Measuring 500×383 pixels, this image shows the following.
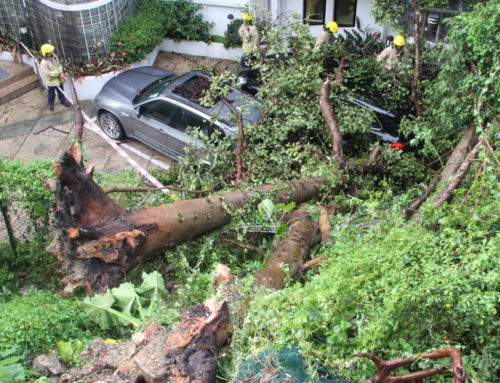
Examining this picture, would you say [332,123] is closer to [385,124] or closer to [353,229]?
[385,124]

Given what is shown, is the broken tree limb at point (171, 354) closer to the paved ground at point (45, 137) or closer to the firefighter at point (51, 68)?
the paved ground at point (45, 137)

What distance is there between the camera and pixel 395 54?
10.7m

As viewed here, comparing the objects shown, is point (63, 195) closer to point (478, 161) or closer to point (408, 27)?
point (478, 161)

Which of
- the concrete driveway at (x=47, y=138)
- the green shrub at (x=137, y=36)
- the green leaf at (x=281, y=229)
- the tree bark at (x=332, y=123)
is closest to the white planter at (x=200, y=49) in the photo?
the green shrub at (x=137, y=36)

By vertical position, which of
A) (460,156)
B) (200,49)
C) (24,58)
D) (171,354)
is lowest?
(171,354)

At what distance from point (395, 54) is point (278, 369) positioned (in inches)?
347

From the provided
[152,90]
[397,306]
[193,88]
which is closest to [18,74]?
[152,90]

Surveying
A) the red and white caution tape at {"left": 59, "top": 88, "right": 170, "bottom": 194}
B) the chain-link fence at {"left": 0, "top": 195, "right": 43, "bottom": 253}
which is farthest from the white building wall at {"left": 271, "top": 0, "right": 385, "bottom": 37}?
the chain-link fence at {"left": 0, "top": 195, "right": 43, "bottom": 253}

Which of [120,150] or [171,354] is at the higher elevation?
[171,354]

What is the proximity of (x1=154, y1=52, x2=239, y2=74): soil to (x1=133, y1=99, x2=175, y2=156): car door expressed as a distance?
3197 mm

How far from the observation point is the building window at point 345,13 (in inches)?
509

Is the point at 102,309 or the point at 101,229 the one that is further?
the point at 101,229

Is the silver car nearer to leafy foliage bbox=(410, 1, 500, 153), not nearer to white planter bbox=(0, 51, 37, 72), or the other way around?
white planter bbox=(0, 51, 37, 72)

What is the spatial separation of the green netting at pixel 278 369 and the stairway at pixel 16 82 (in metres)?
9.78
